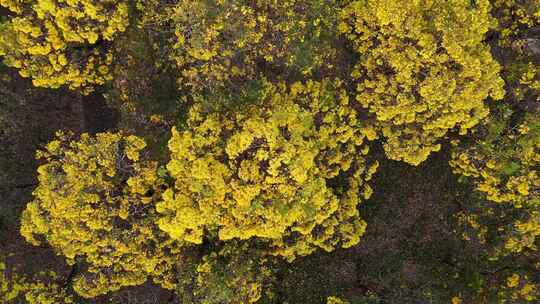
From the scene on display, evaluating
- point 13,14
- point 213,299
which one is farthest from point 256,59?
point 13,14

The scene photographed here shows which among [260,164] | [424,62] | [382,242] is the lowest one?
[382,242]

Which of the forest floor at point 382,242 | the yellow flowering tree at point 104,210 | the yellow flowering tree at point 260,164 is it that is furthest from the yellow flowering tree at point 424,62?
the yellow flowering tree at point 104,210

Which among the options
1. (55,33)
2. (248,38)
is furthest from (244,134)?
(55,33)

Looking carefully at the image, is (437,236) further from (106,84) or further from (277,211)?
(106,84)

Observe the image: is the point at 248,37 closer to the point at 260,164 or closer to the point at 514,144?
the point at 260,164

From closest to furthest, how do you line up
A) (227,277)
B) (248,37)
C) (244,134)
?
(244,134), (248,37), (227,277)

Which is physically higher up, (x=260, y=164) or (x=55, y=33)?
(x=55, y=33)

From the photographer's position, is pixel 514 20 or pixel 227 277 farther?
pixel 514 20
